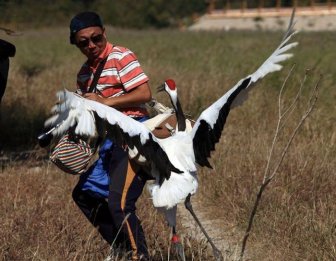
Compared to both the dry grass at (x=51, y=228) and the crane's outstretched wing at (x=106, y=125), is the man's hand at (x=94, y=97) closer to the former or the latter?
the crane's outstretched wing at (x=106, y=125)

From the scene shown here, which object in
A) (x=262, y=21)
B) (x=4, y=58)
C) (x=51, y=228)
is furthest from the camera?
(x=262, y=21)

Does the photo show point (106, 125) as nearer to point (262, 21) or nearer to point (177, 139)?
point (177, 139)

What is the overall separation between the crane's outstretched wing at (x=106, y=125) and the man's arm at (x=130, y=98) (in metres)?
0.27

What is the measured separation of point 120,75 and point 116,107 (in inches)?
7.0

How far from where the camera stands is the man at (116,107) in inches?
145

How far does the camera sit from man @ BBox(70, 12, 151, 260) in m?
3.69

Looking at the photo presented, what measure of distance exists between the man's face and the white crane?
42 cm

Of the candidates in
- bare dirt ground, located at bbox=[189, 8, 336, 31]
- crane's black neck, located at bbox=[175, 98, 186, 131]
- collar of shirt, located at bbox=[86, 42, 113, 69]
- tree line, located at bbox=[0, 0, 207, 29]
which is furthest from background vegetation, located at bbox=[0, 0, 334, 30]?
crane's black neck, located at bbox=[175, 98, 186, 131]

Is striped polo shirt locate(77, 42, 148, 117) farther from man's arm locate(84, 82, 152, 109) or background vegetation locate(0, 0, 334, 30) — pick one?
background vegetation locate(0, 0, 334, 30)

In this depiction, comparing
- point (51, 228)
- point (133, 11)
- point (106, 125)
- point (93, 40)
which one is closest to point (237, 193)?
point (51, 228)

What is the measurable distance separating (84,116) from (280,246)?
Result: 6.47 feet

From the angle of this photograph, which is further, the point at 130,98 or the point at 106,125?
the point at 130,98

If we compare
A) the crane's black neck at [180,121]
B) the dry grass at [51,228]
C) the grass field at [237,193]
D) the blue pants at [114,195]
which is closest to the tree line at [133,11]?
the grass field at [237,193]

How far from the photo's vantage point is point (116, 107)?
3.70 m
